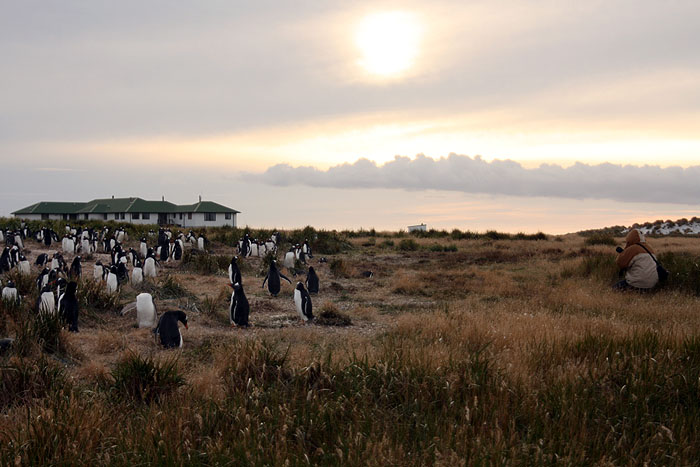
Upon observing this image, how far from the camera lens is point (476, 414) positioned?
4574 millimetres

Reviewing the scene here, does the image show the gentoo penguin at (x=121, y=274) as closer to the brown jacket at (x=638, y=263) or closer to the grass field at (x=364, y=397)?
the grass field at (x=364, y=397)

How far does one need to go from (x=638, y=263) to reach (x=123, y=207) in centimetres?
6513

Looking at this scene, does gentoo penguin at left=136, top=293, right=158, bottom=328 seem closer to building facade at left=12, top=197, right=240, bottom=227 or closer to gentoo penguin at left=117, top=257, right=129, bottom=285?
gentoo penguin at left=117, top=257, right=129, bottom=285

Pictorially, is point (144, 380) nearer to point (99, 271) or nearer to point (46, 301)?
point (46, 301)

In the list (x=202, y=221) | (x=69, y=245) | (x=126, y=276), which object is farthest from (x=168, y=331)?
(x=202, y=221)

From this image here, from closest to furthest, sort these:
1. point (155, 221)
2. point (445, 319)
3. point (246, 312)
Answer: point (445, 319)
point (246, 312)
point (155, 221)

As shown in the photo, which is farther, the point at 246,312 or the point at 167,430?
the point at 246,312

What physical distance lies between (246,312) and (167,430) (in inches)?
256

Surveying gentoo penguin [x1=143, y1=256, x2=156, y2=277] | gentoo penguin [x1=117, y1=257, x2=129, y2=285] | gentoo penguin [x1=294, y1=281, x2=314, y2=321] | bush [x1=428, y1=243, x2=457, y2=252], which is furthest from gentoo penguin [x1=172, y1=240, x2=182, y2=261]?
bush [x1=428, y1=243, x2=457, y2=252]

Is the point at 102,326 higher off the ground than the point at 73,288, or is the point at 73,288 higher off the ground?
the point at 73,288

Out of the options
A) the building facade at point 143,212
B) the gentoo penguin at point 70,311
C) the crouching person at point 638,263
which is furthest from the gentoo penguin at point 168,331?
the building facade at point 143,212

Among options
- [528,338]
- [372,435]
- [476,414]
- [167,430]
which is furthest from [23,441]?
[528,338]

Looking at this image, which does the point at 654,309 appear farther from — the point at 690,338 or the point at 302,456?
the point at 302,456

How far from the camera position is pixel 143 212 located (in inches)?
2576
